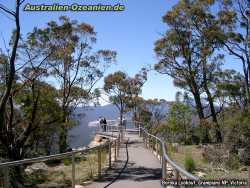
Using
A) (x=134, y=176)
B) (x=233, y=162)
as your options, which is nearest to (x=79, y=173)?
(x=134, y=176)

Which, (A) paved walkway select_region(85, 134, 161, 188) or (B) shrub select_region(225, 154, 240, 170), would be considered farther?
(B) shrub select_region(225, 154, 240, 170)

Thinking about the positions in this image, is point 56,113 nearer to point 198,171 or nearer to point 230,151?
point 230,151

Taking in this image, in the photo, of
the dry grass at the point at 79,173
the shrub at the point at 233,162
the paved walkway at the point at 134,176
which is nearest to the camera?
the paved walkway at the point at 134,176

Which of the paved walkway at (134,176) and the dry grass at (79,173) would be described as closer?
the paved walkway at (134,176)

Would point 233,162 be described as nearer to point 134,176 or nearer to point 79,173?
point 134,176

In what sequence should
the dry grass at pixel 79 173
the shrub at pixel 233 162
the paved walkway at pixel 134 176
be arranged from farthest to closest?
the shrub at pixel 233 162 → the dry grass at pixel 79 173 → the paved walkway at pixel 134 176

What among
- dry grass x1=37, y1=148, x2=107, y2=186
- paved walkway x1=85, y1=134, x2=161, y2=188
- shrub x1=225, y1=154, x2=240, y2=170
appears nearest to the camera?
paved walkway x1=85, y1=134, x2=161, y2=188

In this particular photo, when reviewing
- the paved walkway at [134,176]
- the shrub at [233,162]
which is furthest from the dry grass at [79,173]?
the shrub at [233,162]

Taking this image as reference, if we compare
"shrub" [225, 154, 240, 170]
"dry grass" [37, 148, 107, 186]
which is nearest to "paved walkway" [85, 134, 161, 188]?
"dry grass" [37, 148, 107, 186]

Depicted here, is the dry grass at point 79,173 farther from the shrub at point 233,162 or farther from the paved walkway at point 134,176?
the shrub at point 233,162

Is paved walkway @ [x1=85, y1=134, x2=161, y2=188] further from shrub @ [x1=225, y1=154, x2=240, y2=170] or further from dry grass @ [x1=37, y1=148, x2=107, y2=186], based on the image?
shrub @ [x1=225, y1=154, x2=240, y2=170]

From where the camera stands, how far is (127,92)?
169 ft

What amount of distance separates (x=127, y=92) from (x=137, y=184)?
4084 cm

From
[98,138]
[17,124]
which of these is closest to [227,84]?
[98,138]
